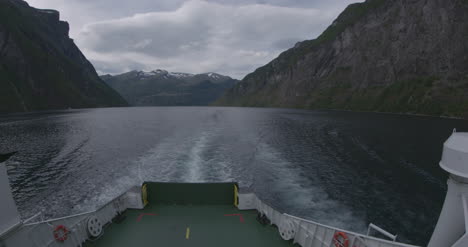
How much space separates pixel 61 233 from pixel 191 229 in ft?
20.2

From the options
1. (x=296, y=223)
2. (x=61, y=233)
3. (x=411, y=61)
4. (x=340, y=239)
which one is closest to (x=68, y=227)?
(x=61, y=233)

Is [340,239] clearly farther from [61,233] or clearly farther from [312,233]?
[61,233]

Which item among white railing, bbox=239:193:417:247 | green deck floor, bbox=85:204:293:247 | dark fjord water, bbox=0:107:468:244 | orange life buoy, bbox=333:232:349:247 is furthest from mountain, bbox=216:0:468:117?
green deck floor, bbox=85:204:293:247

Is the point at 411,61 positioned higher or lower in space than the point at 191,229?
higher

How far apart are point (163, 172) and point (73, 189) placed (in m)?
10.6

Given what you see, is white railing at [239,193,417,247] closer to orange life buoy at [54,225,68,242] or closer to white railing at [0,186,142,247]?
white railing at [0,186,142,247]

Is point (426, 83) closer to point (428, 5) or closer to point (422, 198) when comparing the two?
point (428, 5)

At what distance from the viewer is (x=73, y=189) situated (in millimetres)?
27625

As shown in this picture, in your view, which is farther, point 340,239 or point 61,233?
point 61,233

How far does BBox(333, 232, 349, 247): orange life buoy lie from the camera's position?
974 centimetres

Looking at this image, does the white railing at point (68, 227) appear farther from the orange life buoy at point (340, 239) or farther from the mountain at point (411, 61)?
the mountain at point (411, 61)

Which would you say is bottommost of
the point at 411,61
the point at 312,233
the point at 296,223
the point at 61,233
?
the point at 312,233

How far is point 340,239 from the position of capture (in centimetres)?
1005

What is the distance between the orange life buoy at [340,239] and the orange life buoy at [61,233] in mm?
12215
